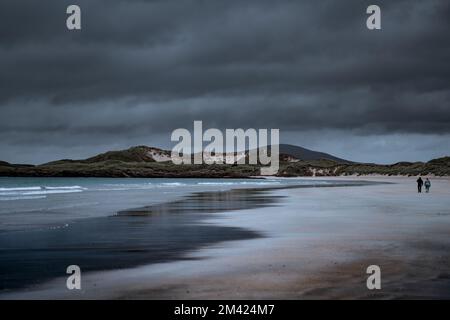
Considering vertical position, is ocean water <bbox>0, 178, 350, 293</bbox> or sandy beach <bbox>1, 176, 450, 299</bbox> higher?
sandy beach <bbox>1, 176, 450, 299</bbox>

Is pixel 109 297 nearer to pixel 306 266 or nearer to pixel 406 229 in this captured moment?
pixel 306 266

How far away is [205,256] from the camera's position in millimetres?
11758

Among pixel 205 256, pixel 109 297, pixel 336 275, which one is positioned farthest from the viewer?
pixel 205 256

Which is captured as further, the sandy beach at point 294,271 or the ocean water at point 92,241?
the ocean water at point 92,241

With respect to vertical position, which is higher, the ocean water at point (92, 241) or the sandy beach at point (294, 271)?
the sandy beach at point (294, 271)

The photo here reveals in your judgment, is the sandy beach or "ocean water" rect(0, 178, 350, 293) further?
"ocean water" rect(0, 178, 350, 293)

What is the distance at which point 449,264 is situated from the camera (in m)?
10.2

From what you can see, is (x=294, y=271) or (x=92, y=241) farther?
(x=92, y=241)

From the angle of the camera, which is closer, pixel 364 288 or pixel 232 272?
pixel 364 288
